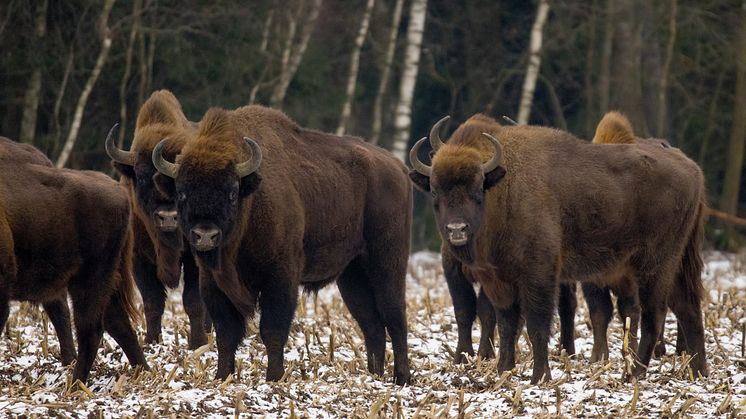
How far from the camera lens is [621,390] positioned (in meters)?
8.57

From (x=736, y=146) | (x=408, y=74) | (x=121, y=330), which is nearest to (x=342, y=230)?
(x=121, y=330)

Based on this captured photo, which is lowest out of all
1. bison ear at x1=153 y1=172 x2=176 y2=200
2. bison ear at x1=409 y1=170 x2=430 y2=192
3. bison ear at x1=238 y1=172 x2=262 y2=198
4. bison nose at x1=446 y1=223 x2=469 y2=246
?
bison nose at x1=446 y1=223 x2=469 y2=246

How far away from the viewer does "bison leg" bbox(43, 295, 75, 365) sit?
9.80 metres

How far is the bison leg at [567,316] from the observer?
10859 millimetres

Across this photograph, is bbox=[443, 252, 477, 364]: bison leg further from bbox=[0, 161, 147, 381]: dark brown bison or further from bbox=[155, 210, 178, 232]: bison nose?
bbox=[0, 161, 147, 381]: dark brown bison

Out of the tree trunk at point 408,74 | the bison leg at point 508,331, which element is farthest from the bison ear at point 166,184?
the tree trunk at point 408,74

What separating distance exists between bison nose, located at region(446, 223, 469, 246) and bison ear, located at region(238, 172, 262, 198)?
1598 mm

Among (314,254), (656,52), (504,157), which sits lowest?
(314,254)

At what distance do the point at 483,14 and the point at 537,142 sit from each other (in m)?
19.1

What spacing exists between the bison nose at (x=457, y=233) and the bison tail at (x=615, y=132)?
262 cm

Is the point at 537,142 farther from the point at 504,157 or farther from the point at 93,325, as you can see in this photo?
the point at 93,325

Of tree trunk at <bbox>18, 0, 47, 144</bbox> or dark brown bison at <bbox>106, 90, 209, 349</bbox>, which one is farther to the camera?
tree trunk at <bbox>18, 0, 47, 144</bbox>

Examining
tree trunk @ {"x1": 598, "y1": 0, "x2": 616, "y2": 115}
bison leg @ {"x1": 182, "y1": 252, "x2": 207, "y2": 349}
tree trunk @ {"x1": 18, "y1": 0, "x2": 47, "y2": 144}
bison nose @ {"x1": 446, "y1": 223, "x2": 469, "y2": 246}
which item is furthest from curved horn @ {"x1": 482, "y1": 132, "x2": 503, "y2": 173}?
tree trunk @ {"x1": 598, "y1": 0, "x2": 616, "y2": 115}

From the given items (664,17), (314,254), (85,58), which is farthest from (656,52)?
(314,254)
